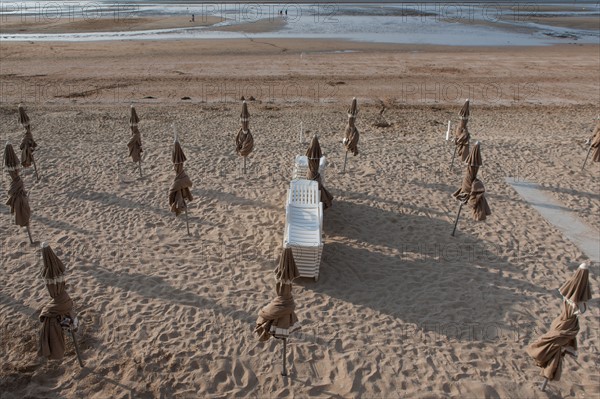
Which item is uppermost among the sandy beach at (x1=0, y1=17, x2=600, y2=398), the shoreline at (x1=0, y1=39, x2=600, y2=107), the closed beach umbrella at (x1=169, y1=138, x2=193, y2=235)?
the shoreline at (x1=0, y1=39, x2=600, y2=107)

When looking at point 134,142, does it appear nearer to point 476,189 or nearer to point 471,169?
point 471,169

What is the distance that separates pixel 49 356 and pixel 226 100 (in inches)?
692

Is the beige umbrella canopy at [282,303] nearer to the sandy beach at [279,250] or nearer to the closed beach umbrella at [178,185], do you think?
the sandy beach at [279,250]

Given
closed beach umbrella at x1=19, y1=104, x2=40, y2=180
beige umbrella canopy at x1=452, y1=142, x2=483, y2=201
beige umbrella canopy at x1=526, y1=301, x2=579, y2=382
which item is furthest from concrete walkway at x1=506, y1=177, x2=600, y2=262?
closed beach umbrella at x1=19, y1=104, x2=40, y2=180

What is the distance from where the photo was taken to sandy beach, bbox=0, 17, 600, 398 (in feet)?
23.9

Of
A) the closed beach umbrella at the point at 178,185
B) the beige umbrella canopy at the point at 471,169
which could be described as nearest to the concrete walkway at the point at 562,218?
the beige umbrella canopy at the point at 471,169

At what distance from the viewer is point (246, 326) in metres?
8.15

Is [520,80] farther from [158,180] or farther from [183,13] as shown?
[183,13]

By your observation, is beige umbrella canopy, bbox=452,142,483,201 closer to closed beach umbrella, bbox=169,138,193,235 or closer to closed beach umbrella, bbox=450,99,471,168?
closed beach umbrella, bbox=450,99,471,168

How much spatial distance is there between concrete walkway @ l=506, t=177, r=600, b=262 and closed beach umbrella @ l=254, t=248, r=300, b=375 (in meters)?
7.52

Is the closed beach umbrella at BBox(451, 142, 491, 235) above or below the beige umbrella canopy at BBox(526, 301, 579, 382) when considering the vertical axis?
above

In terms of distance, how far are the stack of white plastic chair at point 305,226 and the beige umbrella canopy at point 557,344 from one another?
406cm

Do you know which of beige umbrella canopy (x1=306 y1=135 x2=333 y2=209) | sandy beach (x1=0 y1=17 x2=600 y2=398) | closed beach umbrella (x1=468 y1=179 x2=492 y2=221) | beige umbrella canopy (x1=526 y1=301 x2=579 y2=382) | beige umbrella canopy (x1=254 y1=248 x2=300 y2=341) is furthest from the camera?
beige umbrella canopy (x1=306 y1=135 x2=333 y2=209)

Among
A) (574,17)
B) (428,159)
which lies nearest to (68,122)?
(428,159)
